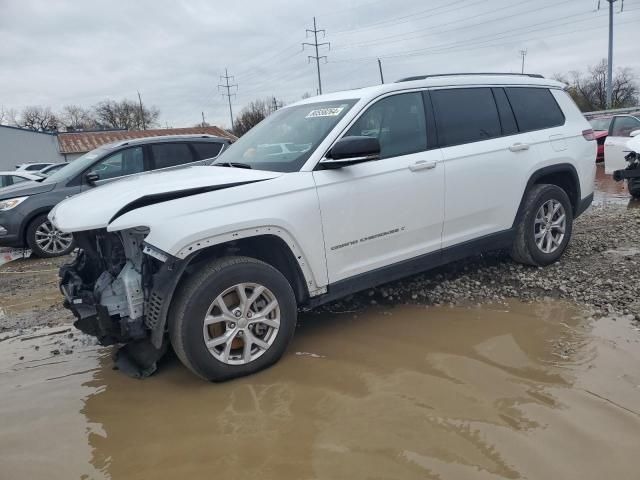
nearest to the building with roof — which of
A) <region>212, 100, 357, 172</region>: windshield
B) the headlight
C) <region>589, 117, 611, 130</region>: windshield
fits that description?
<region>589, 117, 611, 130</region>: windshield

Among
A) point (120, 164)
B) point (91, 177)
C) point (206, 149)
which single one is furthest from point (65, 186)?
point (206, 149)

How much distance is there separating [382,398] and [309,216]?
1285 mm

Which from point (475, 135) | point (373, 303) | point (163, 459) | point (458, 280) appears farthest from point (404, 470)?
point (475, 135)

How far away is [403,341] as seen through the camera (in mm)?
3771

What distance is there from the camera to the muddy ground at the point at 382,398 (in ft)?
8.09

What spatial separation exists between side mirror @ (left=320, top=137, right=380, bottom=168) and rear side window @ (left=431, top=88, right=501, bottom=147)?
0.97 meters

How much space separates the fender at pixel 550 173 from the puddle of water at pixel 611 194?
166 inches

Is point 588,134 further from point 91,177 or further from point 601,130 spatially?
point 601,130

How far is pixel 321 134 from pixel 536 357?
218 centimetres

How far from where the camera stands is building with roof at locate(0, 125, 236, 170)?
3859 cm

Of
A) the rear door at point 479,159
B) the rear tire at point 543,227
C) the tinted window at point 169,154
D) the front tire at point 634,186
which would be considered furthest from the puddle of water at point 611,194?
the tinted window at point 169,154

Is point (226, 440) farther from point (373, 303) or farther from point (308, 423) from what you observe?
point (373, 303)

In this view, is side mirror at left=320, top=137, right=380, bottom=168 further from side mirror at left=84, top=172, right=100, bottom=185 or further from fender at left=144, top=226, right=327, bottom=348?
side mirror at left=84, top=172, right=100, bottom=185

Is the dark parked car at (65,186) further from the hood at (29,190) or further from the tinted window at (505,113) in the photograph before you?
the tinted window at (505,113)
